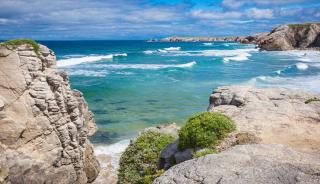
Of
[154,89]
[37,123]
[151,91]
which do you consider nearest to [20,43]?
[37,123]

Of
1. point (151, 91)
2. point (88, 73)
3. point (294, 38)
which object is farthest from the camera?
point (294, 38)

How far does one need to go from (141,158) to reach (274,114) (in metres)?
5.56

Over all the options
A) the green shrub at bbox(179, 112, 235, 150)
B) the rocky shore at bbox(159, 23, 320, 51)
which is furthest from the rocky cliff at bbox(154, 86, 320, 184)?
the rocky shore at bbox(159, 23, 320, 51)

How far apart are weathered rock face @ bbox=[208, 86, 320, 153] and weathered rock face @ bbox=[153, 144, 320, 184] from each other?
2370 millimetres

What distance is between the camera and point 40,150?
693 inches

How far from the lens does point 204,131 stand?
12812 mm

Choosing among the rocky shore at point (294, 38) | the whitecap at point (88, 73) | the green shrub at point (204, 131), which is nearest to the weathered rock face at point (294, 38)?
the rocky shore at point (294, 38)

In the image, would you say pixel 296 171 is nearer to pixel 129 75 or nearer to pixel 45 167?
pixel 45 167

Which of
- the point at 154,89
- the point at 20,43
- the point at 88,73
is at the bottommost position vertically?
the point at 154,89

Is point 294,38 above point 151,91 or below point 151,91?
above

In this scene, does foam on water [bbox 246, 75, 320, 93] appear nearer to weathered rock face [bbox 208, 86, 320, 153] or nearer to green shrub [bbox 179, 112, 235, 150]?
weathered rock face [bbox 208, 86, 320, 153]

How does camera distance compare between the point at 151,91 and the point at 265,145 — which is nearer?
the point at 265,145

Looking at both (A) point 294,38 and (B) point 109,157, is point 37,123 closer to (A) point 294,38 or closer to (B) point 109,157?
(B) point 109,157

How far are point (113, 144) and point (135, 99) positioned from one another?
16.0 metres
